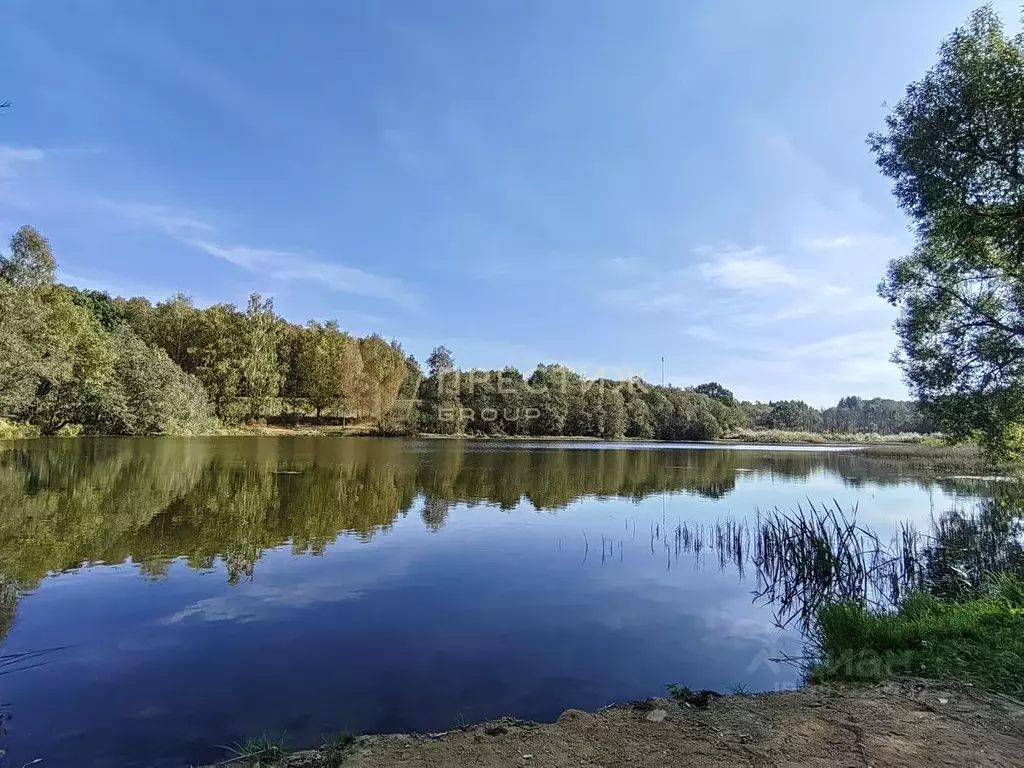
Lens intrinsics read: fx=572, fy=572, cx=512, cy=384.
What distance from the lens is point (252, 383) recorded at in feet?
219

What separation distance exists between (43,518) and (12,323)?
84.1 ft

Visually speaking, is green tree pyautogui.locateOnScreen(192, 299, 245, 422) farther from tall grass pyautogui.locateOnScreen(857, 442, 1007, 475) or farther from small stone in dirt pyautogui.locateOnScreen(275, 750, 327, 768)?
small stone in dirt pyautogui.locateOnScreen(275, 750, 327, 768)

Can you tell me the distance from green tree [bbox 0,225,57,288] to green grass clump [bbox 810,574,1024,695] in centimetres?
5232

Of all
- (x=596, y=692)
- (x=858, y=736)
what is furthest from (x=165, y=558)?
(x=858, y=736)

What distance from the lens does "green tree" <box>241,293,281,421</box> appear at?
66688mm

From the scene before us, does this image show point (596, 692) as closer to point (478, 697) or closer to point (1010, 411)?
point (478, 697)

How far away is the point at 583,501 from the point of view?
21250 millimetres

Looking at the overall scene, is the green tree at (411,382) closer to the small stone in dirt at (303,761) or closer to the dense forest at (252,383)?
the dense forest at (252,383)

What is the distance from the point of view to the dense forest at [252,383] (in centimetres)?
4097

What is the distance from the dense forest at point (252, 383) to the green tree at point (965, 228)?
2.15 meters

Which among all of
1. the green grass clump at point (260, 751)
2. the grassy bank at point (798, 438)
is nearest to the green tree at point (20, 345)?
the green grass clump at point (260, 751)

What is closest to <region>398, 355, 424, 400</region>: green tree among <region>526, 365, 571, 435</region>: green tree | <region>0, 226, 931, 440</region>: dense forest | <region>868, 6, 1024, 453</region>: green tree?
<region>0, 226, 931, 440</region>: dense forest

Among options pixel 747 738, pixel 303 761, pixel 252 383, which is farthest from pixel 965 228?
pixel 252 383

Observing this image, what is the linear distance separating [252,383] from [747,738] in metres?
70.1
